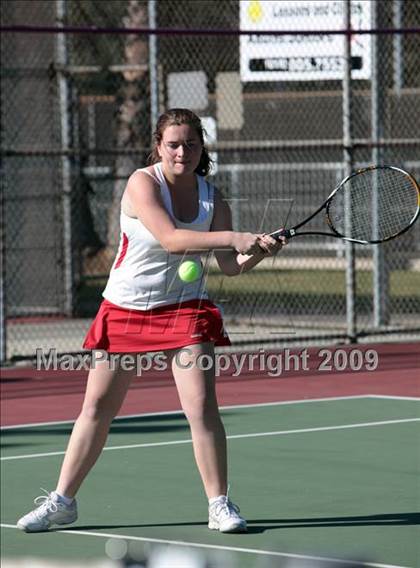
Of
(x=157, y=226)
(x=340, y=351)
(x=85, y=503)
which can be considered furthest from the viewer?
(x=340, y=351)

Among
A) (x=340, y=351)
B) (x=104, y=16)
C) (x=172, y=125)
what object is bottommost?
(x=172, y=125)

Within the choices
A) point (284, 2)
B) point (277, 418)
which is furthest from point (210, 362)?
point (284, 2)

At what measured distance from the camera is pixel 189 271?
21.1 feet

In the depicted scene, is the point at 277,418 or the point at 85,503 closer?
the point at 85,503

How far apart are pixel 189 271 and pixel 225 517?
1073 millimetres

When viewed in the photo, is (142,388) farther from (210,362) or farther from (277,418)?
(210,362)

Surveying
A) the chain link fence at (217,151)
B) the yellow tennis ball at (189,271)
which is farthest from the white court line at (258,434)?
the yellow tennis ball at (189,271)

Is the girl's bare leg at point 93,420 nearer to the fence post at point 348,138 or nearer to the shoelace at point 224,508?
the shoelace at point 224,508

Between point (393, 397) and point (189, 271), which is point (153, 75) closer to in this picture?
point (393, 397)

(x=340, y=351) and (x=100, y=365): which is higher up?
(x=340, y=351)

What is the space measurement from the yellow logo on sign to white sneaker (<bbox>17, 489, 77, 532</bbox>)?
998cm

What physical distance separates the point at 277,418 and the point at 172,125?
4.35 m

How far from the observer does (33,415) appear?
1090 cm

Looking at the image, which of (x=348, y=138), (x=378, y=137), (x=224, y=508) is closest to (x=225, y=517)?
(x=224, y=508)
